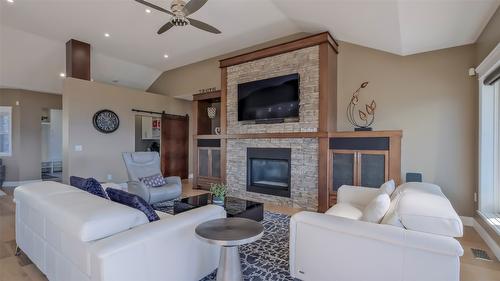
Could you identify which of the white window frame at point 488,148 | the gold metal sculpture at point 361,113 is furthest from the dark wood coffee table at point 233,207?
the white window frame at point 488,148

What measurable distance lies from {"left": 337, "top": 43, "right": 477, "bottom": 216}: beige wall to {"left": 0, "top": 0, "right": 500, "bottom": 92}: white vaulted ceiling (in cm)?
24

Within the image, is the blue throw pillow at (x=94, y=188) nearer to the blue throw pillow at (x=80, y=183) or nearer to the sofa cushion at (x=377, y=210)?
the blue throw pillow at (x=80, y=183)

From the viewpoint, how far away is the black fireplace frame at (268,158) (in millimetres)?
4739

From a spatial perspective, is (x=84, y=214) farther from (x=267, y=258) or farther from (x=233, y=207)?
(x=233, y=207)

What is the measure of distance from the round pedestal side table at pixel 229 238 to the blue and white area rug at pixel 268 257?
1.38 ft

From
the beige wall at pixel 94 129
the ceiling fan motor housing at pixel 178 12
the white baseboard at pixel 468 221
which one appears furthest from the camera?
the beige wall at pixel 94 129

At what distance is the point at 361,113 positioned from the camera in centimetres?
449

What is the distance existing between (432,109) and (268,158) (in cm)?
290

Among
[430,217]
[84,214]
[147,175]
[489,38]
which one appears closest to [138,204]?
[84,214]

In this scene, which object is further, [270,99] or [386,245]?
[270,99]

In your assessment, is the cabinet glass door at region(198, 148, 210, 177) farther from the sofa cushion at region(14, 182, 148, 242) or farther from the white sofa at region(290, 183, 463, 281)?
the white sofa at region(290, 183, 463, 281)

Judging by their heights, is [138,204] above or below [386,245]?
above

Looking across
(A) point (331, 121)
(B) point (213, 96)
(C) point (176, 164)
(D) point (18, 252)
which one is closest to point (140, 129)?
(C) point (176, 164)

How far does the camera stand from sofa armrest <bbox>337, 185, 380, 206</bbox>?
10.3ft
